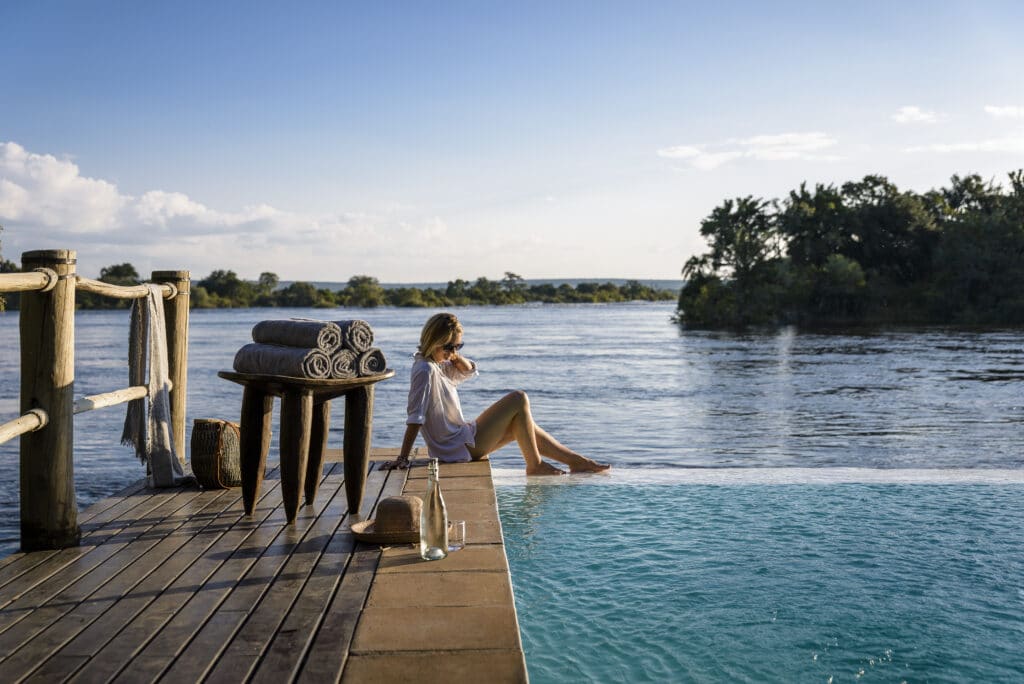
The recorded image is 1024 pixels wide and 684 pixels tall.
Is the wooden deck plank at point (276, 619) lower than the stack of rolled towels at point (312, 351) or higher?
lower

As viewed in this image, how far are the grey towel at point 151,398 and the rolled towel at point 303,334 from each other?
107cm

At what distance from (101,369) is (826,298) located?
3556 cm

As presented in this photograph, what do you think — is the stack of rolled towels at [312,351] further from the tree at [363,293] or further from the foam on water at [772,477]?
the tree at [363,293]

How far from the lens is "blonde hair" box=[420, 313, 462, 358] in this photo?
5.10m

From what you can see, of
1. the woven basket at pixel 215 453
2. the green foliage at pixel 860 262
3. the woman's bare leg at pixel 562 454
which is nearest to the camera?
the woven basket at pixel 215 453

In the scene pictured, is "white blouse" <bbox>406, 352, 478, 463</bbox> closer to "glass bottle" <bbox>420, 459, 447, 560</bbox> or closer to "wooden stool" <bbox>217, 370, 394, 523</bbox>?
"wooden stool" <bbox>217, 370, 394, 523</bbox>

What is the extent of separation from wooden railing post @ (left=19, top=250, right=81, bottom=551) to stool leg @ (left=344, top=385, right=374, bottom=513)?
1.15m

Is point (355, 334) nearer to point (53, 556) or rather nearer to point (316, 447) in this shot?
point (316, 447)

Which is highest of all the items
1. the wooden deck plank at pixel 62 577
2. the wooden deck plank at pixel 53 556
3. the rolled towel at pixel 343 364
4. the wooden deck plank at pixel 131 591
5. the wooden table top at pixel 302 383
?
the rolled towel at pixel 343 364

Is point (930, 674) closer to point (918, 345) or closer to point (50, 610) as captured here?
point (50, 610)

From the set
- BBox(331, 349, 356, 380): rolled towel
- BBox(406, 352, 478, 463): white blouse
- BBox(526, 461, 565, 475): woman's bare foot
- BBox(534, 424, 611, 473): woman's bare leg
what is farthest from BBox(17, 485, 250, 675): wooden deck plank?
BBox(534, 424, 611, 473): woman's bare leg

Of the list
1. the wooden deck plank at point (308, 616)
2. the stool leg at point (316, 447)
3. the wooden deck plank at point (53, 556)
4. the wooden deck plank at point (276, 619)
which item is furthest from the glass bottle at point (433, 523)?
the wooden deck plank at point (53, 556)

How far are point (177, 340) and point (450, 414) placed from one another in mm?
1718

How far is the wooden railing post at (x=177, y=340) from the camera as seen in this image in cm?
536
